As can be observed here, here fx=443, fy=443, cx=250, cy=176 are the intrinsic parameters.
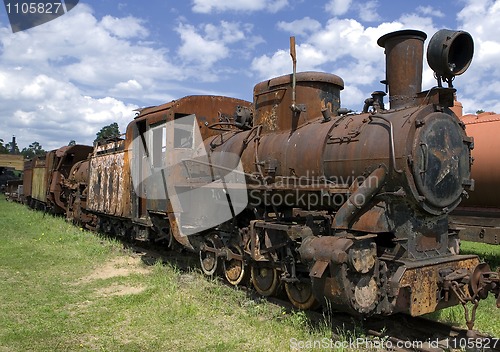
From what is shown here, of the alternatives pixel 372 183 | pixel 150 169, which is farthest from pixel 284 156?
pixel 150 169

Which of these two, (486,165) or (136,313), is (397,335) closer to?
→ (136,313)

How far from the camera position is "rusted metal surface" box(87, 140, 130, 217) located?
1155cm

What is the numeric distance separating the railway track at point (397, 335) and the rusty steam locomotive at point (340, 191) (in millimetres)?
299

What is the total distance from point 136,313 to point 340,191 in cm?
336

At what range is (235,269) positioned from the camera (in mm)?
7785

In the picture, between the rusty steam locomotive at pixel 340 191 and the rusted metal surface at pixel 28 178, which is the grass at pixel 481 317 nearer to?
the rusty steam locomotive at pixel 340 191

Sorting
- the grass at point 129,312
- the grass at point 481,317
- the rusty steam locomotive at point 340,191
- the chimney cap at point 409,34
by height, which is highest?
the chimney cap at point 409,34

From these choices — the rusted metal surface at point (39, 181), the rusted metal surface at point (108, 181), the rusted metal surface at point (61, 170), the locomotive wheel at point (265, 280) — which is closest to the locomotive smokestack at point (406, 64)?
the locomotive wheel at point (265, 280)

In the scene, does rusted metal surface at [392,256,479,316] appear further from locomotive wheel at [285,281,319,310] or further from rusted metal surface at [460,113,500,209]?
rusted metal surface at [460,113,500,209]

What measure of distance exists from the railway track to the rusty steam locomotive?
30 cm

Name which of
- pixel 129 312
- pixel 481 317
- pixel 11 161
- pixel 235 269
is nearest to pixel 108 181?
pixel 235 269

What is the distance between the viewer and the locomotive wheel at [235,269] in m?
7.59

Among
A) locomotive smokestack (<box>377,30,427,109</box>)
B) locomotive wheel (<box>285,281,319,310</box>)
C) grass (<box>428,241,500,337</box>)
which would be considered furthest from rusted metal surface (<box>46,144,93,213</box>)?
grass (<box>428,241,500,337</box>)

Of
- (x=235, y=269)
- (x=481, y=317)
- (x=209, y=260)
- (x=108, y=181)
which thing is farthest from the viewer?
(x=108, y=181)
